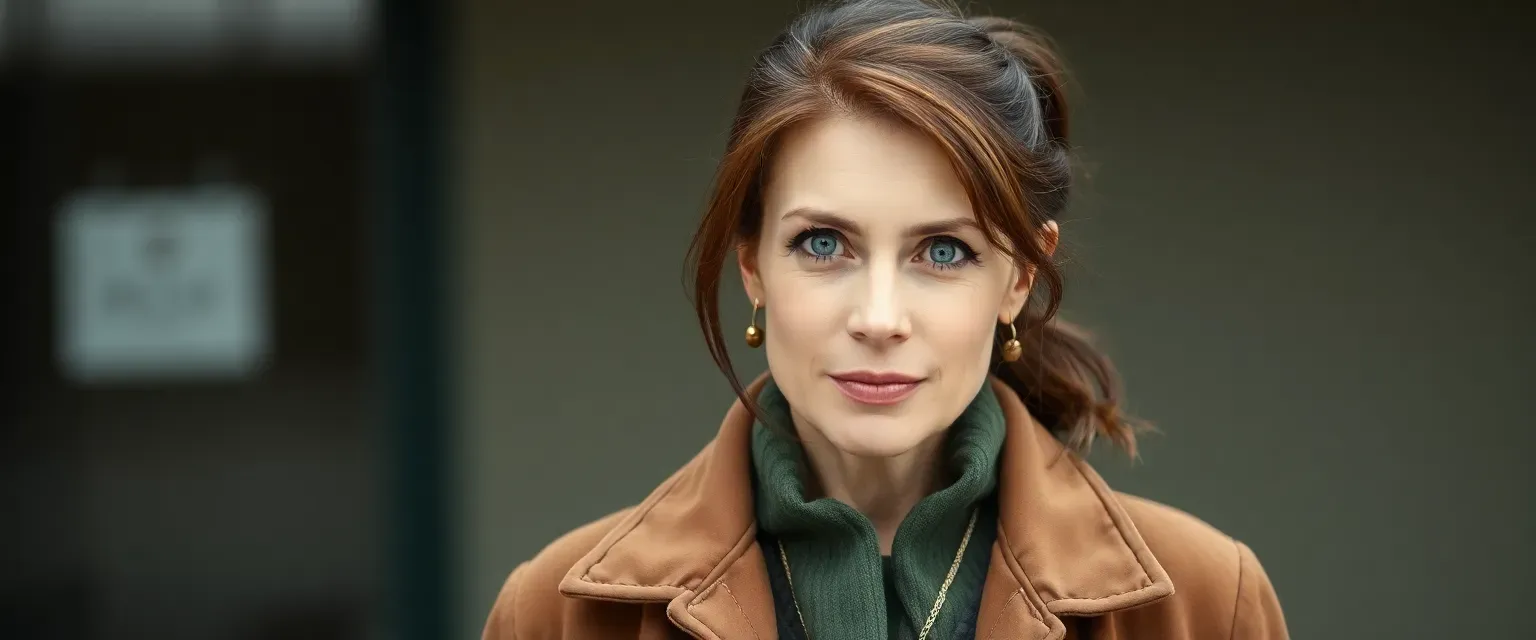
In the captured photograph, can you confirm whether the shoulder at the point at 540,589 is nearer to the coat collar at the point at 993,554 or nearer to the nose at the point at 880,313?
the coat collar at the point at 993,554

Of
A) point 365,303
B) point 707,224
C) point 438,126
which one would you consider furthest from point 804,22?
point 365,303

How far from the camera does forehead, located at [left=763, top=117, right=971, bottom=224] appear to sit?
5.78ft

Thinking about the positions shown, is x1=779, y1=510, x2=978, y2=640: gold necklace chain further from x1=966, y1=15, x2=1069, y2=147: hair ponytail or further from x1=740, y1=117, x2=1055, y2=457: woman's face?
x1=966, y1=15, x2=1069, y2=147: hair ponytail

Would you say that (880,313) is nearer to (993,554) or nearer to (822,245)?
(822,245)

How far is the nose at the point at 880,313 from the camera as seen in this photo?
1756 mm

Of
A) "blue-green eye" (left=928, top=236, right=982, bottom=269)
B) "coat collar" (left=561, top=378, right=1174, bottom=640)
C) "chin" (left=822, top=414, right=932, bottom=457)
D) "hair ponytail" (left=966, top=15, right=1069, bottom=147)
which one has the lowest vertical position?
"coat collar" (left=561, top=378, right=1174, bottom=640)

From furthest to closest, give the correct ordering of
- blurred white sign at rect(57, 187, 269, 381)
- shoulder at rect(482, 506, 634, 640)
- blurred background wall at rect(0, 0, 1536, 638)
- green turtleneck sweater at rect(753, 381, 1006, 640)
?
1. blurred white sign at rect(57, 187, 269, 381)
2. blurred background wall at rect(0, 0, 1536, 638)
3. shoulder at rect(482, 506, 634, 640)
4. green turtleneck sweater at rect(753, 381, 1006, 640)

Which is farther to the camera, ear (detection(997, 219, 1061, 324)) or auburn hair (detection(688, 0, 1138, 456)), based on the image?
ear (detection(997, 219, 1061, 324))

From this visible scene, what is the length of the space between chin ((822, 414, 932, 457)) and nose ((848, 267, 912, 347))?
95mm

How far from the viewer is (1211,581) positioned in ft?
6.44

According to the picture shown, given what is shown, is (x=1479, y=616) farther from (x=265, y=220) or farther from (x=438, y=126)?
(x=265, y=220)

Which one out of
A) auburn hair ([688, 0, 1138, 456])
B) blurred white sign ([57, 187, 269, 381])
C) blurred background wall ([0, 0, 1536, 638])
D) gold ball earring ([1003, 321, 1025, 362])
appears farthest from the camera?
blurred white sign ([57, 187, 269, 381])

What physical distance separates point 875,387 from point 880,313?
0.32 feet

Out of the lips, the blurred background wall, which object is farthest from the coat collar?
the blurred background wall
